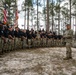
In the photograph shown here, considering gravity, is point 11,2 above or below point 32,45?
above

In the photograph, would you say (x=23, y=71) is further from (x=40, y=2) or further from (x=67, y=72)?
(x=40, y=2)

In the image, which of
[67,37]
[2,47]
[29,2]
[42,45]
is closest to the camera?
[67,37]

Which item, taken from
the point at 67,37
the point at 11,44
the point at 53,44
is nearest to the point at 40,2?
the point at 53,44

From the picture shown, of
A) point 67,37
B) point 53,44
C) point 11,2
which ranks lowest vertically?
point 53,44

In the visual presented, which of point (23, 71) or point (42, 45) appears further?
point (42, 45)

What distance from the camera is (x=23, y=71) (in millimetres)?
7492

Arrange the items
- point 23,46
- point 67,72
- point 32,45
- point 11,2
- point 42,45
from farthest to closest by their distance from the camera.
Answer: point 11,2 → point 42,45 → point 32,45 → point 23,46 → point 67,72

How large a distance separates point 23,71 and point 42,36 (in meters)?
14.5

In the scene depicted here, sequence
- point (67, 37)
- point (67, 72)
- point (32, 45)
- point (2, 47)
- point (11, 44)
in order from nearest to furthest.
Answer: point (67, 72) < point (67, 37) < point (2, 47) < point (11, 44) < point (32, 45)

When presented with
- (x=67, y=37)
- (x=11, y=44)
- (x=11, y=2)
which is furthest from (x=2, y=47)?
(x=11, y=2)

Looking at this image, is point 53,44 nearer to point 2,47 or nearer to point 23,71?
point 2,47

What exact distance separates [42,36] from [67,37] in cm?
1080

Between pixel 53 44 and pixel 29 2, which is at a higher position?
pixel 29 2

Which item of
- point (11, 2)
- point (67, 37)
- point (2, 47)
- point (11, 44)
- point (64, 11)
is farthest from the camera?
point (64, 11)
